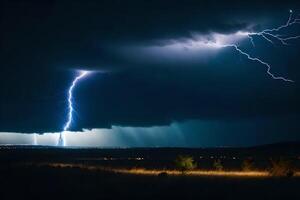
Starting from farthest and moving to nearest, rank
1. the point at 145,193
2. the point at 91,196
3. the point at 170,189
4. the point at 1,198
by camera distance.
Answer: the point at 170,189, the point at 145,193, the point at 91,196, the point at 1,198

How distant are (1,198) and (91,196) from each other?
11.8 feet

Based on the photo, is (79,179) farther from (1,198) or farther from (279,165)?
(279,165)

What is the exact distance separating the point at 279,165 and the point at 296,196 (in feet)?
80.8

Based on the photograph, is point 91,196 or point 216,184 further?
point 216,184

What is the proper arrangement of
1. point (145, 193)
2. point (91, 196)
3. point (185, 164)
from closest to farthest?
point (91, 196)
point (145, 193)
point (185, 164)

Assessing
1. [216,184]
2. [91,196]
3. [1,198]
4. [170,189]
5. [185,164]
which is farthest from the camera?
[185,164]

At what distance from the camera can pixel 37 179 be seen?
3819 cm

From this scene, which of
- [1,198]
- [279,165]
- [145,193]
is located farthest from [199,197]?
[279,165]

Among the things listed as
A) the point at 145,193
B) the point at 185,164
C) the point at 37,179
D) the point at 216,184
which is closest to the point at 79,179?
the point at 37,179

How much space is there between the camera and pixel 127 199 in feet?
84.8

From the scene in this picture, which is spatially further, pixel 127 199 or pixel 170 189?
pixel 170 189

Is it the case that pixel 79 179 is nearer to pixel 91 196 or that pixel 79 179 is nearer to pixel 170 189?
pixel 170 189

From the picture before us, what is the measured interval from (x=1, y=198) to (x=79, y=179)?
13.3 m

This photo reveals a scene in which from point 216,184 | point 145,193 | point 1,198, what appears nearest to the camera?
point 1,198
